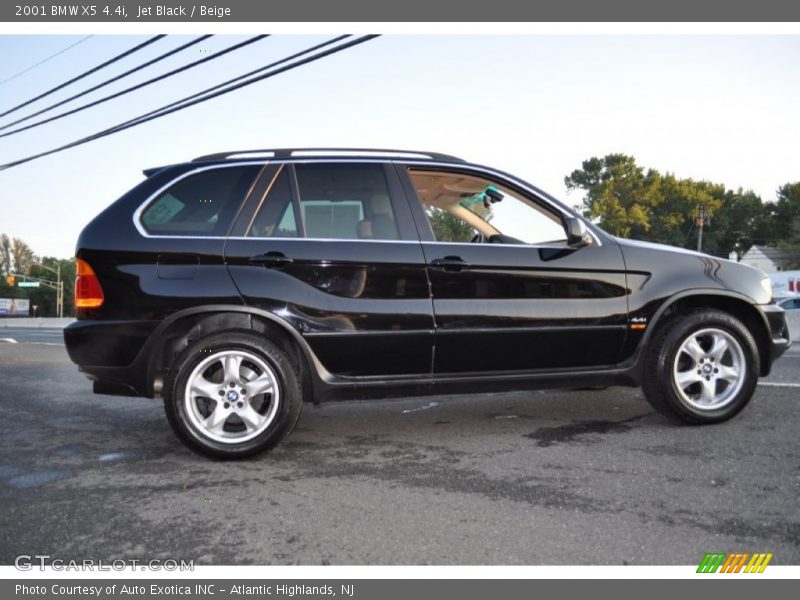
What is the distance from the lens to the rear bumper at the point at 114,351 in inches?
146

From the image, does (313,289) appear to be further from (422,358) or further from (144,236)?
(144,236)

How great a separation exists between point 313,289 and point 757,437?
2.89 meters

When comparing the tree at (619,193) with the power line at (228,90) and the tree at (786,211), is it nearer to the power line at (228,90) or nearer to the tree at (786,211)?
the tree at (786,211)

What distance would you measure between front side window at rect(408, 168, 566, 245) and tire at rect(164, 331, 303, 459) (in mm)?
1421

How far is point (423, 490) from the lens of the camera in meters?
3.09

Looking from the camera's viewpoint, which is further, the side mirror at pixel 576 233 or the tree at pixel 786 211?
the tree at pixel 786 211

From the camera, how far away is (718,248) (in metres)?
70.1

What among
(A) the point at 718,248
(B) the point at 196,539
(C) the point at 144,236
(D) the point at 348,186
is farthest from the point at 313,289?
(A) the point at 718,248
